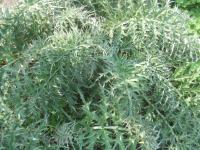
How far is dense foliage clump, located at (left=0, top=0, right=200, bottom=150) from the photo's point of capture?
2.52 m

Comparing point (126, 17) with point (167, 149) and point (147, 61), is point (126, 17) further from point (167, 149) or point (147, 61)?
point (167, 149)

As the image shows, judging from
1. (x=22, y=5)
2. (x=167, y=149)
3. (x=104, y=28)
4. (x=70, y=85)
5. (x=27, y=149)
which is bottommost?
(x=167, y=149)

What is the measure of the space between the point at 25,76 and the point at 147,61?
2.34 ft

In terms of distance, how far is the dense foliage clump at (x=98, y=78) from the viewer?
2523mm

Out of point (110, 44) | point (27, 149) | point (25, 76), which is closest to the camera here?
point (27, 149)

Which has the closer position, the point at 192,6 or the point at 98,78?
the point at 98,78

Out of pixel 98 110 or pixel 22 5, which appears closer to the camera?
pixel 98 110

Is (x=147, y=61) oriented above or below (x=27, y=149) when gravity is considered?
above

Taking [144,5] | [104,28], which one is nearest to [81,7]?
[104,28]

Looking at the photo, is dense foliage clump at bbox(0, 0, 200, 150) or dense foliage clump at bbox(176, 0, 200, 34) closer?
dense foliage clump at bbox(0, 0, 200, 150)

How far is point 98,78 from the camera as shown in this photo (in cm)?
265

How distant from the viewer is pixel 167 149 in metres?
2.71

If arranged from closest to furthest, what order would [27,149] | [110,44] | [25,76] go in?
1. [27,149]
2. [25,76]
3. [110,44]

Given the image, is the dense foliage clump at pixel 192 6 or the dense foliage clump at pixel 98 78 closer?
the dense foliage clump at pixel 98 78
